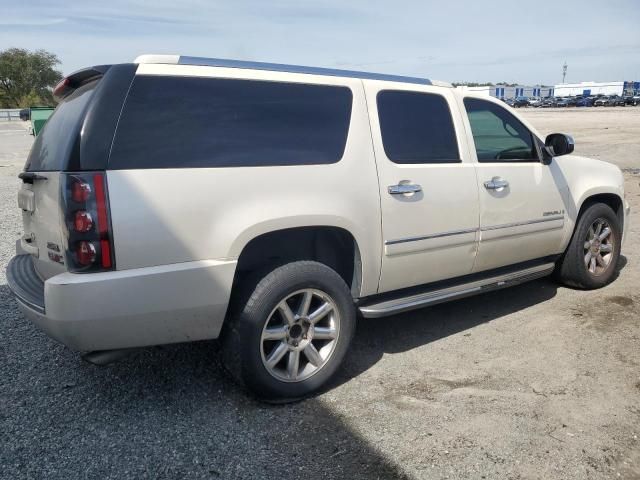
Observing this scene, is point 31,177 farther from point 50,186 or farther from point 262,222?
point 262,222

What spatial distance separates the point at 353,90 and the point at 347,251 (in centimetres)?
104

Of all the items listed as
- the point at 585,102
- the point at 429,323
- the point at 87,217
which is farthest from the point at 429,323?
the point at 585,102

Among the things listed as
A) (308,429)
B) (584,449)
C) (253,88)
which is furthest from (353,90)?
(584,449)

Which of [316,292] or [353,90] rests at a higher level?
[353,90]

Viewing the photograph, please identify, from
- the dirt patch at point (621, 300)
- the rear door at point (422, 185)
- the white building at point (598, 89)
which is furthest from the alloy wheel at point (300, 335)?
the white building at point (598, 89)

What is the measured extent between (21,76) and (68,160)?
88784 mm

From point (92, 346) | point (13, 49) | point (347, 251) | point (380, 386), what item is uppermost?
point (13, 49)

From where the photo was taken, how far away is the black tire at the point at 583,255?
5.06 metres

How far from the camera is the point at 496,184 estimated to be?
165 inches

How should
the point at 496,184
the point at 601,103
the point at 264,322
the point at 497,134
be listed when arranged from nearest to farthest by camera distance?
the point at 264,322 < the point at 496,184 < the point at 497,134 < the point at 601,103

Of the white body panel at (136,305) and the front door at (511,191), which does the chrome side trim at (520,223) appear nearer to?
the front door at (511,191)

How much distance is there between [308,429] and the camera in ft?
9.96

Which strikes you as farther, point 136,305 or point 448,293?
point 448,293

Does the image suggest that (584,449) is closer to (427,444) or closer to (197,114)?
(427,444)
